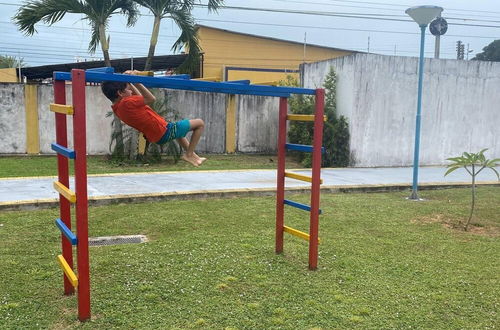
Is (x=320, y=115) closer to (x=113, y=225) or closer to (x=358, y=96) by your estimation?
(x=113, y=225)

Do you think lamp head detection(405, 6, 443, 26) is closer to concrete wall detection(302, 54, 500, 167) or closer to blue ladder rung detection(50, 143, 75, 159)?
concrete wall detection(302, 54, 500, 167)

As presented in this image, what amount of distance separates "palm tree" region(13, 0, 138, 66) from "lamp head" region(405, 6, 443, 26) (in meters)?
6.92

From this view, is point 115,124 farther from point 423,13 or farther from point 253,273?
point 253,273

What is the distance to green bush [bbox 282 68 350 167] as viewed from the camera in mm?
11953

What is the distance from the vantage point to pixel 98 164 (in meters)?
11.4

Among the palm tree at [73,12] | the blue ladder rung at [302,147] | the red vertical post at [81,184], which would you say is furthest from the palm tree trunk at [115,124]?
the red vertical post at [81,184]

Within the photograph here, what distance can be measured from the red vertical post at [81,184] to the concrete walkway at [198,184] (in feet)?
12.4

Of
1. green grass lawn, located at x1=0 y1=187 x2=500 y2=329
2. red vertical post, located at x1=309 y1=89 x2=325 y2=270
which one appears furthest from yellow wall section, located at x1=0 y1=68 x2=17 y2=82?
red vertical post, located at x1=309 y1=89 x2=325 y2=270

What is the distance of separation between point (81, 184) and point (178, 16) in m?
9.47

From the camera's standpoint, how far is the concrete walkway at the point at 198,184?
7.12 metres

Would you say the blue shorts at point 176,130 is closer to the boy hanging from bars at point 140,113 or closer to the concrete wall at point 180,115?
the boy hanging from bars at point 140,113

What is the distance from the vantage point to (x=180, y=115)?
44.8 ft

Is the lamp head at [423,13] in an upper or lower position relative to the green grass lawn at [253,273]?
upper

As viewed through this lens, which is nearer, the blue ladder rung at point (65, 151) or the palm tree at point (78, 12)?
the blue ladder rung at point (65, 151)
